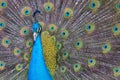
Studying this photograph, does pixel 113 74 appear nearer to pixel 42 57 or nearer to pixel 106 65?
pixel 106 65

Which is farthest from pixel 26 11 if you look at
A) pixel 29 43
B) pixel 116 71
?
pixel 116 71

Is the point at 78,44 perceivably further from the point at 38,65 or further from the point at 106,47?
the point at 38,65

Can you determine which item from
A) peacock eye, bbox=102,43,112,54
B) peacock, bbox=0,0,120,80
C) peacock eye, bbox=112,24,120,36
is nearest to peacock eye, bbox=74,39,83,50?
peacock, bbox=0,0,120,80

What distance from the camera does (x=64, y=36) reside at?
5.12 metres

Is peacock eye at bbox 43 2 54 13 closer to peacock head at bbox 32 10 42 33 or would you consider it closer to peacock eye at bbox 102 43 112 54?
peacock head at bbox 32 10 42 33

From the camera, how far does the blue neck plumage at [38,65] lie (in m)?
5.03

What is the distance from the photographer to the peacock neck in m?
5.04

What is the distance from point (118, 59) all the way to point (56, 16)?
2.34 feet

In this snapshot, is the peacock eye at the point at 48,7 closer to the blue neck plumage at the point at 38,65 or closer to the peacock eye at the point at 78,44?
the blue neck plumage at the point at 38,65

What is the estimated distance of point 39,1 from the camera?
5.13m

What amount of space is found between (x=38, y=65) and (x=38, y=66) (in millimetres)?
10

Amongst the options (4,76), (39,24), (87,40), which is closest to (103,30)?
(87,40)

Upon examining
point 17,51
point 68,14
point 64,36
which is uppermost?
point 68,14

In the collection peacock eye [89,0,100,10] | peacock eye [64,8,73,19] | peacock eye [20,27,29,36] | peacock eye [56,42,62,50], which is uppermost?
peacock eye [89,0,100,10]
